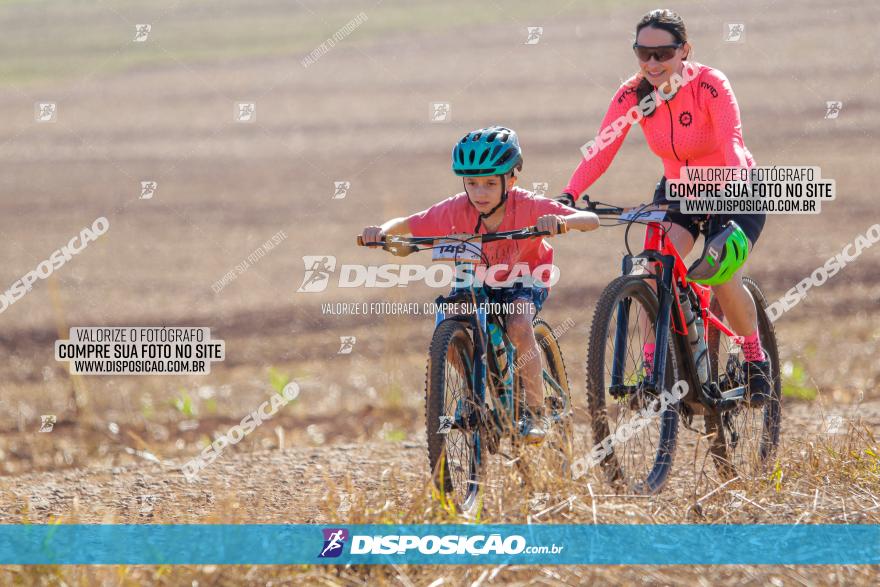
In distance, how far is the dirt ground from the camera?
637 centimetres

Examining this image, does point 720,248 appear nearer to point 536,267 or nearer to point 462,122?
point 536,267

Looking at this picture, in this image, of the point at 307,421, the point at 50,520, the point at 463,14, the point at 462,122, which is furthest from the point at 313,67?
the point at 50,520

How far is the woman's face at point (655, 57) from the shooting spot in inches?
256

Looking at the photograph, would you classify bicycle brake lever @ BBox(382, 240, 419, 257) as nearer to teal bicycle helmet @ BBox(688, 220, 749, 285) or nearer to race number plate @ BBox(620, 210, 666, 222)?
race number plate @ BBox(620, 210, 666, 222)

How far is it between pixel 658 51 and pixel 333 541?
9.86 feet

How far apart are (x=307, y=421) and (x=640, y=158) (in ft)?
49.4

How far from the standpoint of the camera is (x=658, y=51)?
257 inches

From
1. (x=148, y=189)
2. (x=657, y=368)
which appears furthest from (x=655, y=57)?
(x=148, y=189)

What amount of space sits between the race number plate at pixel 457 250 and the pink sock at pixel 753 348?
5.82 feet

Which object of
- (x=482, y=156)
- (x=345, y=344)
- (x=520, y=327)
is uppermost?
(x=482, y=156)

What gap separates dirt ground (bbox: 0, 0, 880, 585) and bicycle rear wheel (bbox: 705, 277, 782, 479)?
19 cm

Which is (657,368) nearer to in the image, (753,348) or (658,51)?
(753,348)

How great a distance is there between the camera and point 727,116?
654 cm

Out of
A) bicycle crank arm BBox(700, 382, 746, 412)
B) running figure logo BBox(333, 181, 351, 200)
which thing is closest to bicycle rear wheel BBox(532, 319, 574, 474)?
bicycle crank arm BBox(700, 382, 746, 412)
